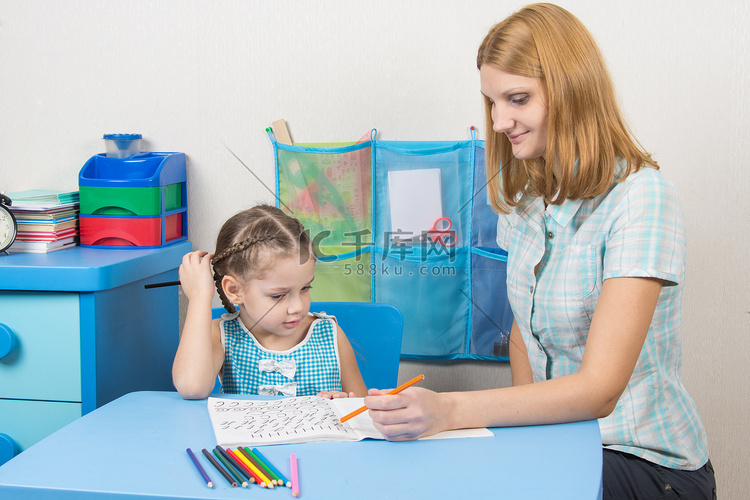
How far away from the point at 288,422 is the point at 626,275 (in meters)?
0.53

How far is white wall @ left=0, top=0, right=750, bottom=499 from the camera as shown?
59.1 inches

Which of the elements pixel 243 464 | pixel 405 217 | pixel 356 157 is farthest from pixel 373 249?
pixel 243 464

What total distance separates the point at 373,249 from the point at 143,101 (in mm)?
714

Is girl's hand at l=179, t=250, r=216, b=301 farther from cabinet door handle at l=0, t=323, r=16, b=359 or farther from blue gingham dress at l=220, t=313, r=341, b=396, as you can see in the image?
cabinet door handle at l=0, t=323, r=16, b=359

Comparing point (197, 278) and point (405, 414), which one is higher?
point (197, 278)

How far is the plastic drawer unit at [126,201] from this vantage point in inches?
62.4

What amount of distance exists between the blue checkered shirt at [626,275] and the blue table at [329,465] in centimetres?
23

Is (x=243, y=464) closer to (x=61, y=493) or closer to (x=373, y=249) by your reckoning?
(x=61, y=493)

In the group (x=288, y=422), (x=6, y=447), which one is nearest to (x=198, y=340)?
(x=288, y=422)

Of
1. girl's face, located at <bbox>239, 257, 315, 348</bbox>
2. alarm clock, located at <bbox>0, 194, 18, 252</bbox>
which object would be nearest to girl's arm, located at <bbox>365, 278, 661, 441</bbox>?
girl's face, located at <bbox>239, 257, 315, 348</bbox>

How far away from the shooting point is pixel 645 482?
107 centimetres

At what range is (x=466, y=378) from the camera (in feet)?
5.53

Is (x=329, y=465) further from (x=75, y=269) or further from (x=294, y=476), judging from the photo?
(x=75, y=269)

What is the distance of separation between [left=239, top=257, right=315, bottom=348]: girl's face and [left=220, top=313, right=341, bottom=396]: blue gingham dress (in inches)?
2.1
